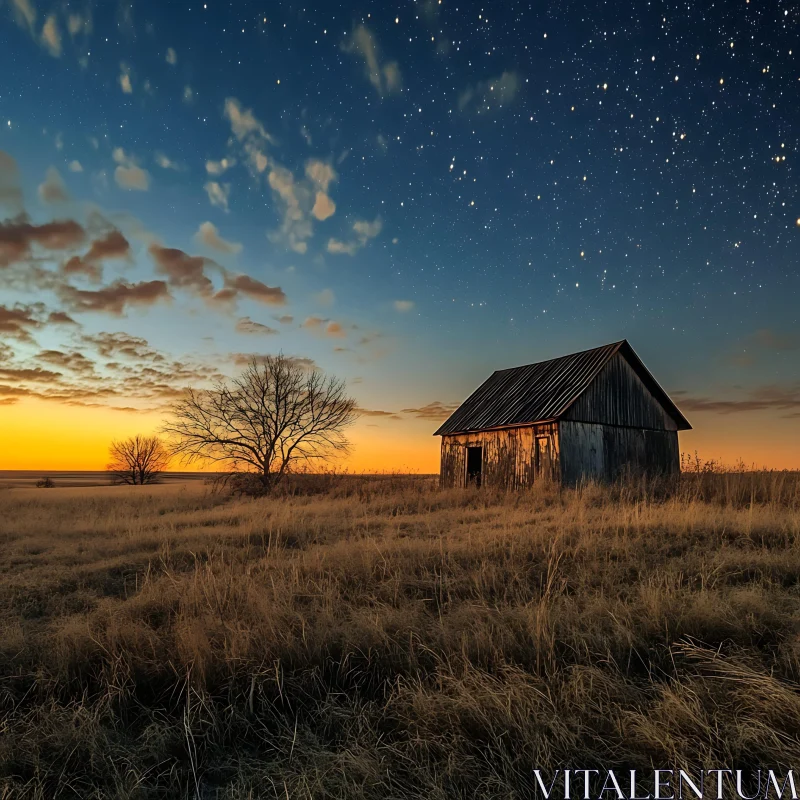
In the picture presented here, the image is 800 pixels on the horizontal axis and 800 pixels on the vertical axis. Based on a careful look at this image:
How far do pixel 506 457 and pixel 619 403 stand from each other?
4625mm

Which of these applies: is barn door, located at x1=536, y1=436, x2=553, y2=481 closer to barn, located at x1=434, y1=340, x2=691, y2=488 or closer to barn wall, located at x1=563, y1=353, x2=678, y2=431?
barn, located at x1=434, y1=340, x2=691, y2=488

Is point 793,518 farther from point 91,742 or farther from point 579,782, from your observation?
point 91,742

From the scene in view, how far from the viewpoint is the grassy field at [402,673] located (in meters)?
2.64

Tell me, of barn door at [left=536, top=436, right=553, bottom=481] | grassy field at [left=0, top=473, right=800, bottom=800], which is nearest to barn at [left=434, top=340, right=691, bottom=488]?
barn door at [left=536, top=436, right=553, bottom=481]

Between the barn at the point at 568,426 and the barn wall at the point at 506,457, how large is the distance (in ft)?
0.11

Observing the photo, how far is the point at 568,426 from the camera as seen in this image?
17219 mm

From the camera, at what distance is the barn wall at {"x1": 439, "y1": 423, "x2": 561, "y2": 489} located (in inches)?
680

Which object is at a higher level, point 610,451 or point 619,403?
point 619,403

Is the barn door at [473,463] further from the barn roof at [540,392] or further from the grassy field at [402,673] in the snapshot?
the grassy field at [402,673]

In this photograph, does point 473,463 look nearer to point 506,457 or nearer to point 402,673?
point 506,457

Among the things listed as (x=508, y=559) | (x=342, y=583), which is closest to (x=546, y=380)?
(x=508, y=559)

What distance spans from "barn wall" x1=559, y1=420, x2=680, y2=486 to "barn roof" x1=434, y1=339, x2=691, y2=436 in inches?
39.3

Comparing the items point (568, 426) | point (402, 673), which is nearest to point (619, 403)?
point (568, 426)

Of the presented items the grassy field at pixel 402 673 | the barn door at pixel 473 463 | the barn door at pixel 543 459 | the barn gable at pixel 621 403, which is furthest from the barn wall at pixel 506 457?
the grassy field at pixel 402 673
